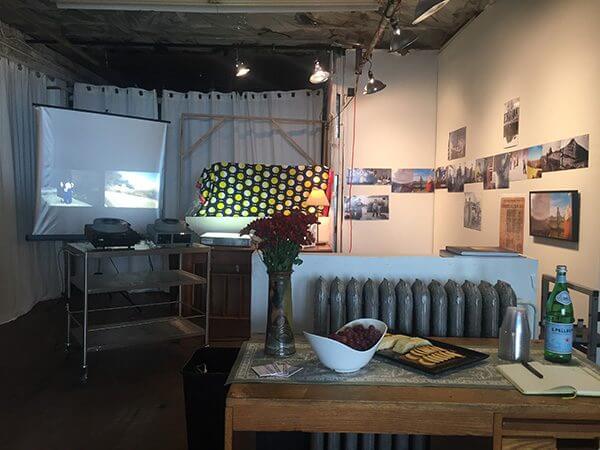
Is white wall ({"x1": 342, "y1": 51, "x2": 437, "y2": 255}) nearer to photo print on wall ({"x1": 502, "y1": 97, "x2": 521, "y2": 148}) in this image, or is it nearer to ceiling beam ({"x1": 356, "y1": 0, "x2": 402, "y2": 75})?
ceiling beam ({"x1": 356, "y1": 0, "x2": 402, "y2": 75})

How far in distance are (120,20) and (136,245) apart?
214cm

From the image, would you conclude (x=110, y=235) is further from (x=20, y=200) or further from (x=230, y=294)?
Result: (x=20, y=200)

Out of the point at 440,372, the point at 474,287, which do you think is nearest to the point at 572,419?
the point at 440,372

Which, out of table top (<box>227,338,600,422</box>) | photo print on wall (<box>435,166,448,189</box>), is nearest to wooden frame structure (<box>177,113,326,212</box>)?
photo print on wall (<box>435,166,448,189</box>)

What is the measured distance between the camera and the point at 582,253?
2395mm

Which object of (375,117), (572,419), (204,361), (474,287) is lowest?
(204,361)

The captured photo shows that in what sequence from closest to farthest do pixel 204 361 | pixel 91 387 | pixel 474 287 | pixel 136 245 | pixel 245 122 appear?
1. pixel 474 287
2. pixel 204 361
3. pixel 91 387
4. pixel 136 245
5. pixel 245 122

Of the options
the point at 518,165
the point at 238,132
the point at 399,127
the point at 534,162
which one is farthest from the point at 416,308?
the point at 238,132

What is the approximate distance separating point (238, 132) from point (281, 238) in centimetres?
401

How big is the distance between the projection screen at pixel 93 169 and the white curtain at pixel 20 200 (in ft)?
0.90

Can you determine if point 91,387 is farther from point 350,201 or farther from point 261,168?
point 350,201

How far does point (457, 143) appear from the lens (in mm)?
4141

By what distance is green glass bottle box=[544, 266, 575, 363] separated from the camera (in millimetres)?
1464

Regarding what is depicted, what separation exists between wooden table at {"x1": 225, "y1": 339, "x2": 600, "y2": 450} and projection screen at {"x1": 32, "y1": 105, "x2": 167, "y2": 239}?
3835 millimetres
